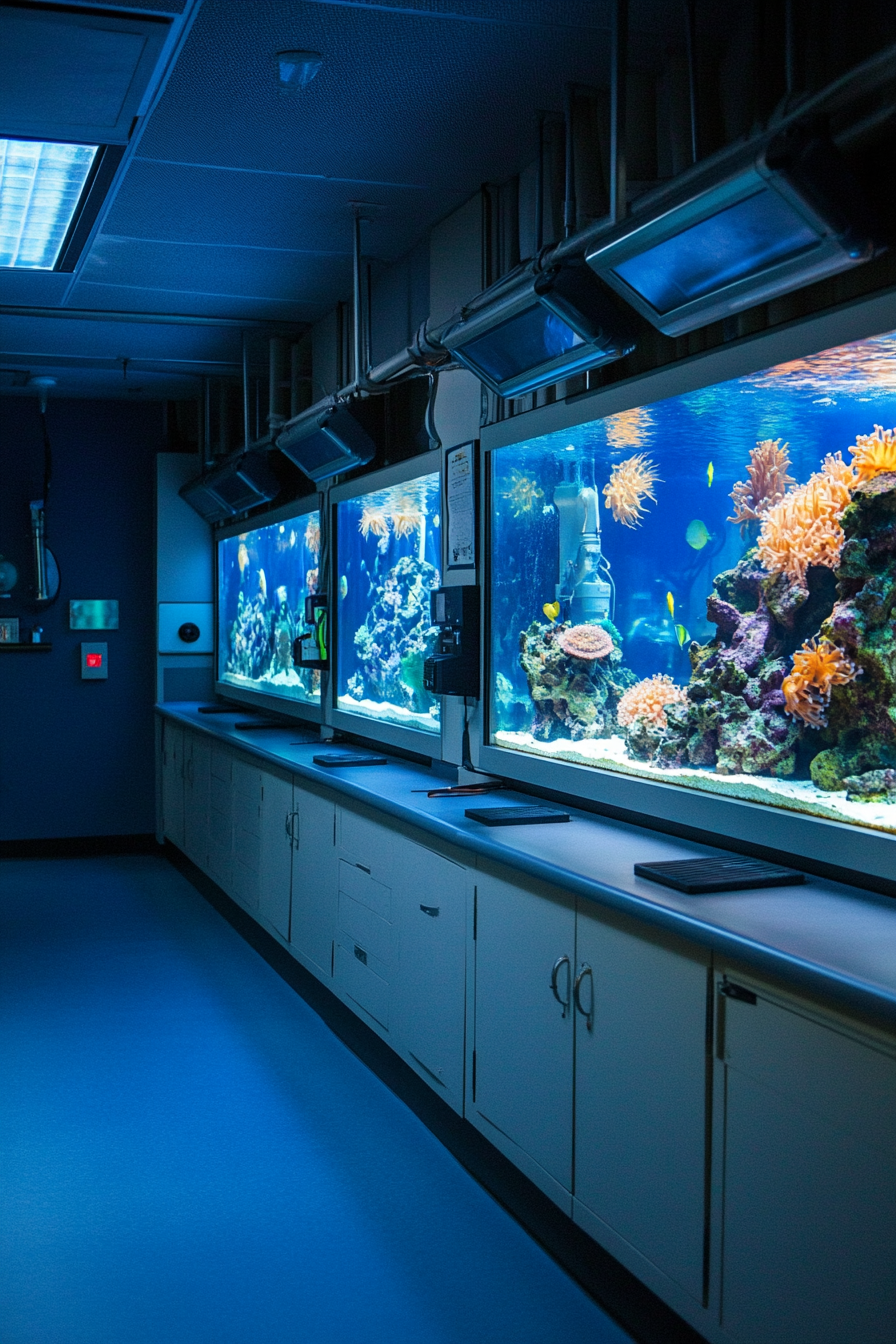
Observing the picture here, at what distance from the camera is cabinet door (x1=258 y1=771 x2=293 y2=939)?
475 centimetres

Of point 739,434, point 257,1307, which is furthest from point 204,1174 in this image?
point 739,434

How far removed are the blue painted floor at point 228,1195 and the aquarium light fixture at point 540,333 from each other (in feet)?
6.88

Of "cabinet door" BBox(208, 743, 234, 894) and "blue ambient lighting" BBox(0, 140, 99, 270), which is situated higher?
"blue ambient lighting" BBox(0, 140, 99, 270)

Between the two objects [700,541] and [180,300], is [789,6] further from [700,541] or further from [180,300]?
[180,300]

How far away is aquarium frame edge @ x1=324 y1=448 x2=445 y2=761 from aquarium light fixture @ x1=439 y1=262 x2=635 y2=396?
773 millimetres

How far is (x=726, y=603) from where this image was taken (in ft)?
8.58

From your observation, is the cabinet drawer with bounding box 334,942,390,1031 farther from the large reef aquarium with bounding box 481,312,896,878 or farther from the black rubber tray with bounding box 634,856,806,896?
the black rubber tray with bounding box 634,856,806,896

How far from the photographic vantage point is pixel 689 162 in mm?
2656

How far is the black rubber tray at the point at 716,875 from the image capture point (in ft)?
7.41

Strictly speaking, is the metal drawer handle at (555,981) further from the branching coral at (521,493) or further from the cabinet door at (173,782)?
the cabinet door at (173,782)

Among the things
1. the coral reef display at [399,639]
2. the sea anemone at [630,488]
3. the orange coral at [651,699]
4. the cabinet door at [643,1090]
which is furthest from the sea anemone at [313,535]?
the cabinet door at [643,1090]

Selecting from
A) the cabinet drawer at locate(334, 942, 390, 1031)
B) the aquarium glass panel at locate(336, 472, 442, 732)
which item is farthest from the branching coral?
the cabinet drawer at locate(334, 942, 390, 1031)

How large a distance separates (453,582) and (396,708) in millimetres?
818

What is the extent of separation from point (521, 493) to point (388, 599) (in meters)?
1.29
